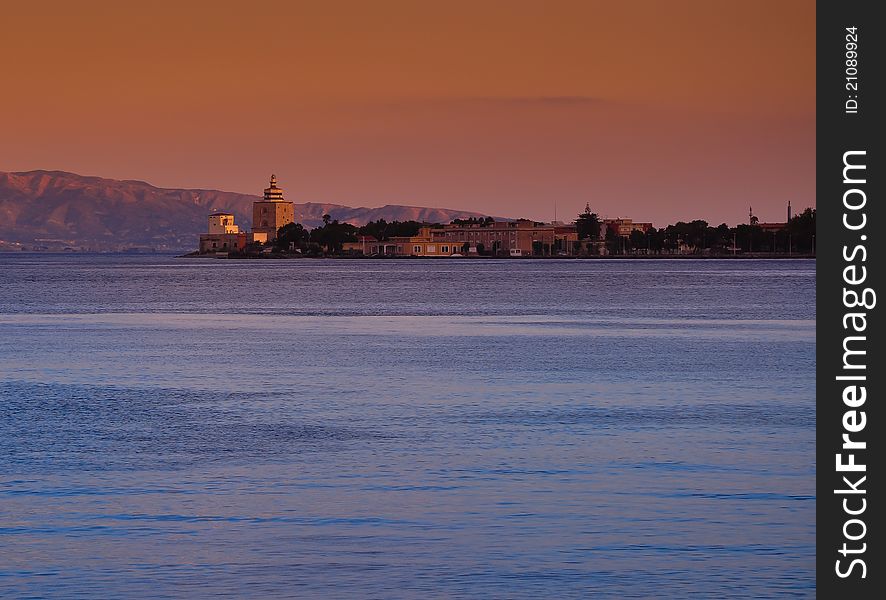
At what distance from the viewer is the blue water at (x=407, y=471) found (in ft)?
39.8

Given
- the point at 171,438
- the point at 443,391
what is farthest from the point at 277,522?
the point at 443,391

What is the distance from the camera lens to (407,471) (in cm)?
1659

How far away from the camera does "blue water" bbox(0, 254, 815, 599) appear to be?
12141 mm

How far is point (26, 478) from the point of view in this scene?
52.4 feet

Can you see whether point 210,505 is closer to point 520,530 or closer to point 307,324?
point 520,530
